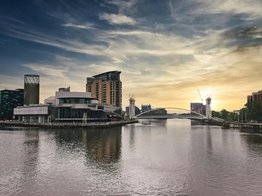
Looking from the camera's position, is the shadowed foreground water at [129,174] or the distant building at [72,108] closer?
the shadowed foreground water at [129,174]

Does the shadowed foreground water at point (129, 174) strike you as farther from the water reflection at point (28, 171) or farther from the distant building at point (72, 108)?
the distant building at point (72, 108)

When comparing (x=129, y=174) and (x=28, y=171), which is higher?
(x=28, y=171)

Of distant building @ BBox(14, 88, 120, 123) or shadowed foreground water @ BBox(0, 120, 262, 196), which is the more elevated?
distant building @ BBox(14, 88, 120, 123)

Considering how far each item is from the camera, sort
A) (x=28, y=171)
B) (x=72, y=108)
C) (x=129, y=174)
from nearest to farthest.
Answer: (x=129, y=174)
(x=28, y=171)
(x=72, y=108)

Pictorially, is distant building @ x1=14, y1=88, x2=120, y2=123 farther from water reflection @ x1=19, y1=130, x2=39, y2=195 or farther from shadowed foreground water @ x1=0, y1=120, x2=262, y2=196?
shadowed foreground water @ x1=0, y1=120, x2=262, y2=196

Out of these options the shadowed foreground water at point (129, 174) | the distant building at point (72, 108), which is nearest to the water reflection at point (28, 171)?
the shadowed foreground water at point (129, 174)

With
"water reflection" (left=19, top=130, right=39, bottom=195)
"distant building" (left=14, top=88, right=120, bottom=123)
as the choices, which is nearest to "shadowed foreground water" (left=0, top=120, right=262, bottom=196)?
"water reflection" (left=19, top=130, right=39, bottom=195)

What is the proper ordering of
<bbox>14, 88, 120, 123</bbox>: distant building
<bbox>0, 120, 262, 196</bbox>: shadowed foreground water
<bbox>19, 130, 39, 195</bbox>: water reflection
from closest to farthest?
1. <bbox>0, 120, 262, 196</bbox>: shadowed foreground water
2. <bbox>19, 130, 39, 195</bbox>: water reflection
3. <bbox>14, 88, 120, 123</bbox>: distant building

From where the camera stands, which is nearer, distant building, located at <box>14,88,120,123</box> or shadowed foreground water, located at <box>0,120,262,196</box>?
shadowed foreground water, located at <box>0,120,262,196</box>

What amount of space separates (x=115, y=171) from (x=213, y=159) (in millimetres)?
21733

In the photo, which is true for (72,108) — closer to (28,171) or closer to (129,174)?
(28,171)

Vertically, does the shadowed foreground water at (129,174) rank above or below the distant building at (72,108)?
below

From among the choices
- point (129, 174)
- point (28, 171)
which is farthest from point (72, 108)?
point (129, 174)

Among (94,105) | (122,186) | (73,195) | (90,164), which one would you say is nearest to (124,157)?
(90,164)
